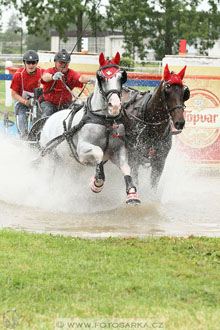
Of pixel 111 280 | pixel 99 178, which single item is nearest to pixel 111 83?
pixel 99 178

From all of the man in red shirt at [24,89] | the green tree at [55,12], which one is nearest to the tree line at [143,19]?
the green tree at [55,12]

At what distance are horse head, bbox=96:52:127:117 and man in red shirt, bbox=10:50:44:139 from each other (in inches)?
103

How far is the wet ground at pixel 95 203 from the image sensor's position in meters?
7.37

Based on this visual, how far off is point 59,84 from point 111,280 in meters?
4.95

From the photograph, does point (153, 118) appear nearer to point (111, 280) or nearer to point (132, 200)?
point (132, 200)

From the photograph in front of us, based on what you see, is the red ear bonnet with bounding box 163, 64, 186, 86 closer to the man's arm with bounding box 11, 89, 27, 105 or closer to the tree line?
the man's arm with bounding box 11, 89, 27, 105

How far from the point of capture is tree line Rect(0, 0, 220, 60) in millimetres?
31734

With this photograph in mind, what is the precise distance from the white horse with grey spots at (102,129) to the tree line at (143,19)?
2395 cm

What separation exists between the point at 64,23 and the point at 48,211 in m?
25.4

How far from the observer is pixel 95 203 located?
889 centimetres

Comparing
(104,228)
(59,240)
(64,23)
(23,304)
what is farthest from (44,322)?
(64,23)

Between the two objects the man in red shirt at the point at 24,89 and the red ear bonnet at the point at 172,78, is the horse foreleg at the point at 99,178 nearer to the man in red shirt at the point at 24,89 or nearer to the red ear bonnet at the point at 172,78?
the red ear bonnet at the point at 172,78

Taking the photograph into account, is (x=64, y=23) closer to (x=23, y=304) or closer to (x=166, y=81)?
(x=166, y=81)

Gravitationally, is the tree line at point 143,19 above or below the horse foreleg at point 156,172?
above
